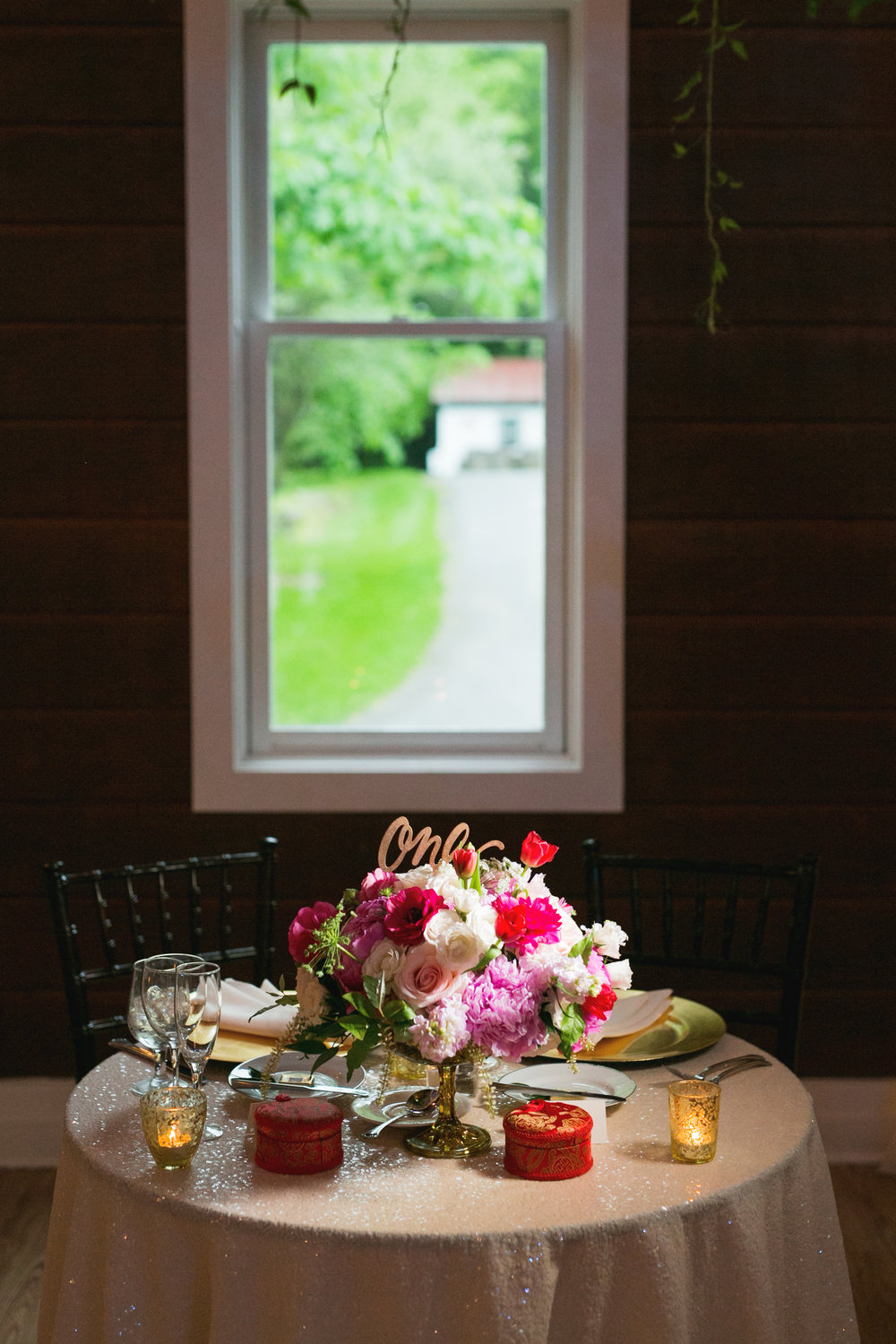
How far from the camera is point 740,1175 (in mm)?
1239

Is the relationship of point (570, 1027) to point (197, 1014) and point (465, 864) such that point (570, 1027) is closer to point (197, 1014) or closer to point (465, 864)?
point (465, 864)

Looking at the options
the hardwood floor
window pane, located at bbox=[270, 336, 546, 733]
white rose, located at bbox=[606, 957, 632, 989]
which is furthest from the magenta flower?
window pane, located at bbox=[270, 336, 546, 733]

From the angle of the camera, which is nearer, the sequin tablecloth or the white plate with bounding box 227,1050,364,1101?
the sequin tablecloth

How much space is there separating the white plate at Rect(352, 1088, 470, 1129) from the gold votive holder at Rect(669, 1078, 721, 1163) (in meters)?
0.24

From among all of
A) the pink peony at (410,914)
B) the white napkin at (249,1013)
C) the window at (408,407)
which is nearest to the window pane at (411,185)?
the window at (408,407)

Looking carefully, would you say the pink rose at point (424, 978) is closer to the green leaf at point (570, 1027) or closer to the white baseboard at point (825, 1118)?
the green leaf at point (570, 1027)

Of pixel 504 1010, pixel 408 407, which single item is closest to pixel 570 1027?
pixel 504 1010

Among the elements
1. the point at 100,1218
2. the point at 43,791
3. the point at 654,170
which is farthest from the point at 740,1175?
the point at 654,170

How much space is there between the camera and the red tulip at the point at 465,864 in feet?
4.33

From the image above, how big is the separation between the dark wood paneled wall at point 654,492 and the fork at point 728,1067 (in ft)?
4.00

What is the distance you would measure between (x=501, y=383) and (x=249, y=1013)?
173 centimetres

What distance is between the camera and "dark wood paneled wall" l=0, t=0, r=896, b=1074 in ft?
8.84

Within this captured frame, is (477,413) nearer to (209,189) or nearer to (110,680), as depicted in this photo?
(209,189)

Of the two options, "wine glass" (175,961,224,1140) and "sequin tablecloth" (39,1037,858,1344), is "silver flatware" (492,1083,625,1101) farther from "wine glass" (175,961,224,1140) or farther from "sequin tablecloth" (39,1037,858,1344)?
"wine glass" (175,961,224,1140)
